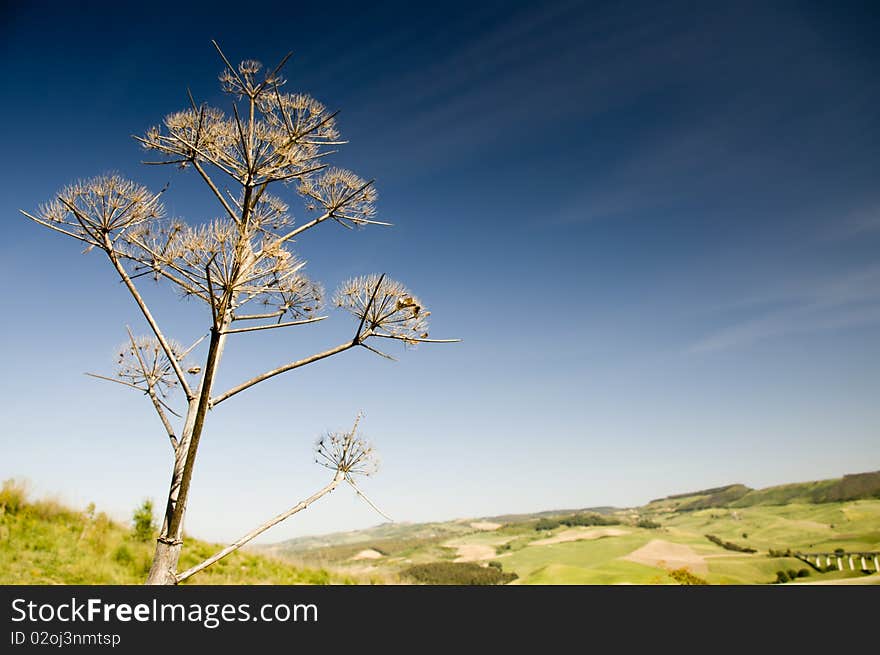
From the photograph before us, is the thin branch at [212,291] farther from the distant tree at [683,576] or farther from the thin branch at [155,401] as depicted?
the distant tree at [683,576]

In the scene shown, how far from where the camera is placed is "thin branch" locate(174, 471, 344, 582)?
3143 millimetres

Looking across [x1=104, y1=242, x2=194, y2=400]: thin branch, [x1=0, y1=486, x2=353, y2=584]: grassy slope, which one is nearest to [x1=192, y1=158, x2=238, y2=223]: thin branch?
[x1=104, y1=242, x2=194, y2=400]: thin branch

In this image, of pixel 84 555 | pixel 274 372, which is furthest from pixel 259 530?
pixel 84 555

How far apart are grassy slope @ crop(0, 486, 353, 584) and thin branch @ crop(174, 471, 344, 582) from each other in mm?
9812

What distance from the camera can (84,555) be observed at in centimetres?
1170

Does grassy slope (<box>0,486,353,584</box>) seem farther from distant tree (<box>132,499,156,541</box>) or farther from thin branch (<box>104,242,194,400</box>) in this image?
thin branch (<box>104,242,194,400</box>)

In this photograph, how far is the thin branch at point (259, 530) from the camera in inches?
124

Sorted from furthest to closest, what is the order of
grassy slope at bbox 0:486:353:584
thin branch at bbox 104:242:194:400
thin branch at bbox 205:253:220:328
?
grassy slope at bbox 0:486:353:584, thin branch at bbox 104:242:194:400, thin branch at bbox 205:253:220:328

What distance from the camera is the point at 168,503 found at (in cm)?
312

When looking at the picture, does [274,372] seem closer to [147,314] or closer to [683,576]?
[147,314]
